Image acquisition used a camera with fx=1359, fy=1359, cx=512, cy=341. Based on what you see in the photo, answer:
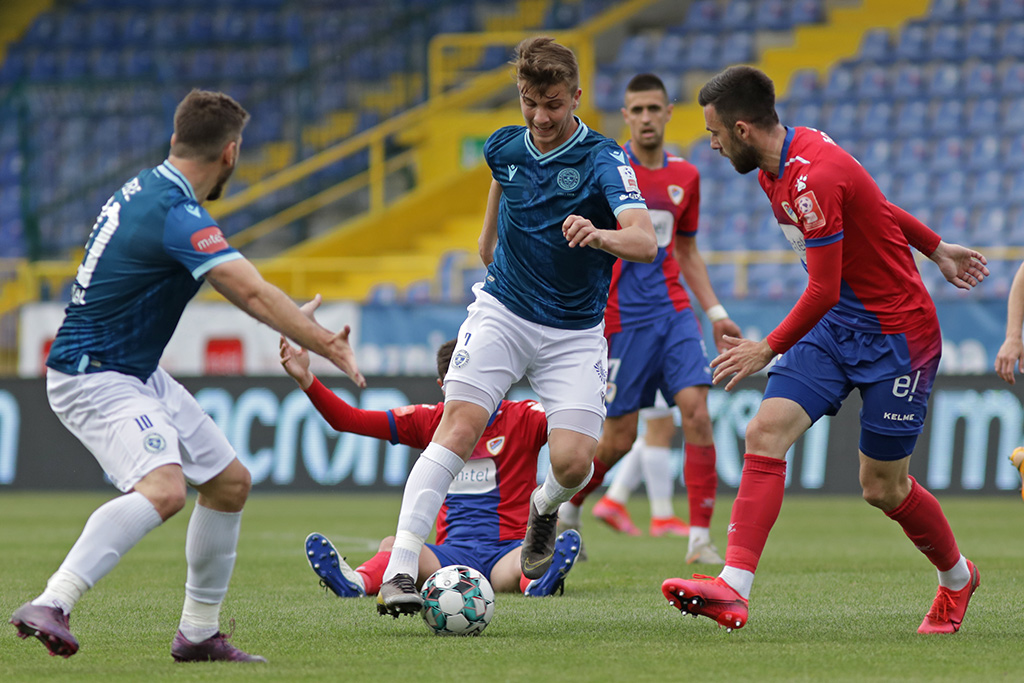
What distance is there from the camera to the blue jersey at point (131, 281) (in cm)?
436

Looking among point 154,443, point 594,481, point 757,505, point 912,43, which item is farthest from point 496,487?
point 912,43

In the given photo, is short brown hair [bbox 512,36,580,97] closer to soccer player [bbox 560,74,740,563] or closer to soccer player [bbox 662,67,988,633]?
soccer player [bbox 662,67,988,633]

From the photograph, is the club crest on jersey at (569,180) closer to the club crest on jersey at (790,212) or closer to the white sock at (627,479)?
the club crest on jersey at (790,212)

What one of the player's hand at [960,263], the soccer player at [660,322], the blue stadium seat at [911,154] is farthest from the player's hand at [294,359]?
the blue stadium seat at [911,154]

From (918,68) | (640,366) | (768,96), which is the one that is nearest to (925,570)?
(640,366)

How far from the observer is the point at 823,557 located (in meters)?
8.33

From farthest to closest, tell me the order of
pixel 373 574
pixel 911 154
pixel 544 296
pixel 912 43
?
pixel 912 43 → pixel 911 154 → pixel 373 574 → pixel 544 296

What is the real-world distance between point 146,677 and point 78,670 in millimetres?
307

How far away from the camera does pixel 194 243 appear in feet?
14.0

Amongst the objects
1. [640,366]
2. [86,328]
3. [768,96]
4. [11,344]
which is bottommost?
[11,344]

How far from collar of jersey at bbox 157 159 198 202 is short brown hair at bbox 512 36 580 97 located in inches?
56.4

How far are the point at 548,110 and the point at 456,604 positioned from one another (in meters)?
1.93

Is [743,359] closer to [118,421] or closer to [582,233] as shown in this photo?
[582,233]

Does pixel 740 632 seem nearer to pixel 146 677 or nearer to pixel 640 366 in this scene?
pixel 146 677
